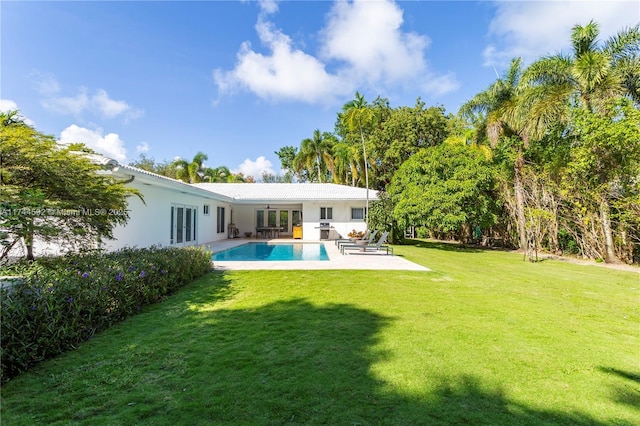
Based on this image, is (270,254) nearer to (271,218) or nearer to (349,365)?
(271,218)

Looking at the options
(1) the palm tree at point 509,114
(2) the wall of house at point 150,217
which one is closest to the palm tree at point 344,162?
(1) the palm tree at point 509,114

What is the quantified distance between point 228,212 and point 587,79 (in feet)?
77.9

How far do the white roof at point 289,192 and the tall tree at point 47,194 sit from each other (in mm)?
15929

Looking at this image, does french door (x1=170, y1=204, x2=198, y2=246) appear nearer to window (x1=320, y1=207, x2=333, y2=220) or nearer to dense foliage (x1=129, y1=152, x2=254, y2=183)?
window (x1=320, y1=207, x2=333, y2=220)

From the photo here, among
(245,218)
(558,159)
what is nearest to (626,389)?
(558,159)

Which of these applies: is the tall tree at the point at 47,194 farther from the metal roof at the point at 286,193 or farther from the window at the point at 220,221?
the window at the point at 220,221

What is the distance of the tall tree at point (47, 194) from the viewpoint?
4691 millimetres

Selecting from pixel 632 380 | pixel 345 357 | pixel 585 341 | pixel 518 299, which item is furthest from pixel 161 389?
pixel 518 299

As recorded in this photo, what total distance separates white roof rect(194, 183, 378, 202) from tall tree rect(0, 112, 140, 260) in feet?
52.3

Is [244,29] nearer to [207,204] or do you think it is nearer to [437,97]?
[207,204]

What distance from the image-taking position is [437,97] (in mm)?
30297

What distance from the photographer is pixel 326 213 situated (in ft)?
77.6

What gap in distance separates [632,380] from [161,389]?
18.2 feet

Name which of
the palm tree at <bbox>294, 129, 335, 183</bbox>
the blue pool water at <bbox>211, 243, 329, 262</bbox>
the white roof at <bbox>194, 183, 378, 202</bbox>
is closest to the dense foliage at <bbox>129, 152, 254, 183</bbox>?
the white roof at <bbox>194, 183, 378, 202</bbox>
